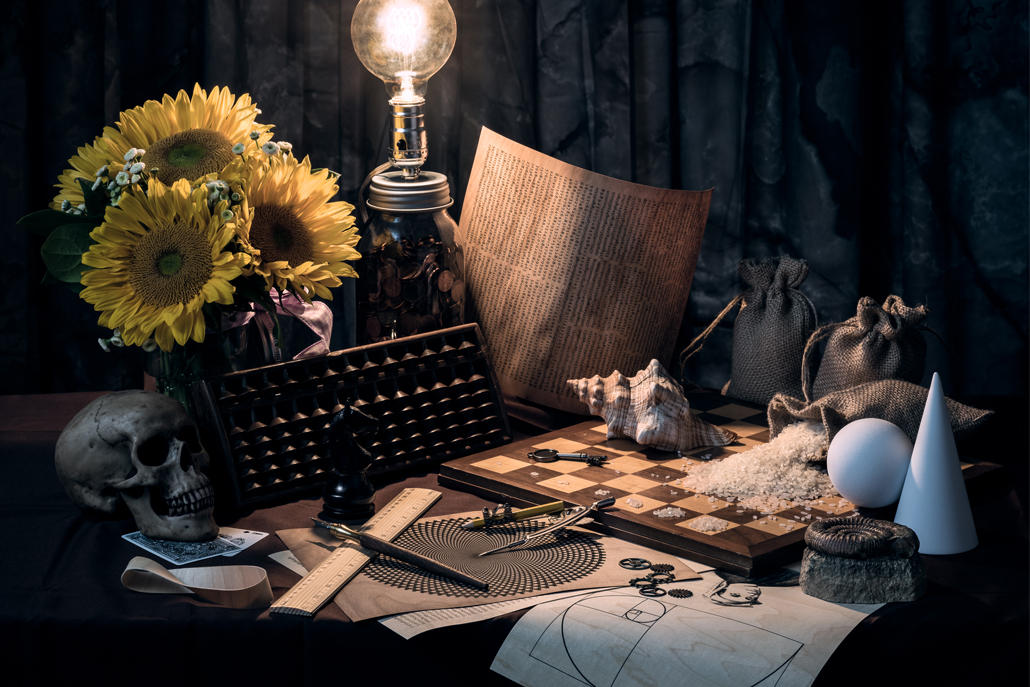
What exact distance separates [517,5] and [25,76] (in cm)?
77

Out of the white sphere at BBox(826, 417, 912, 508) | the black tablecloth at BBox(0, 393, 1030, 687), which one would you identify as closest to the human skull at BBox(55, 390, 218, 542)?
the black tablecloth at BBox(0, 393, 1030, 687)

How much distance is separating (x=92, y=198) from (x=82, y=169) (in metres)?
0.04

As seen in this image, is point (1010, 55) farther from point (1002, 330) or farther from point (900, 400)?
point (900, 400)

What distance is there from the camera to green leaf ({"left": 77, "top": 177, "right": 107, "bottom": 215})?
1.08 m

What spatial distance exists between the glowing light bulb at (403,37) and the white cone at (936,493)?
2.51 ft

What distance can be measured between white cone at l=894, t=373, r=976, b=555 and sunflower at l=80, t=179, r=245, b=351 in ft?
2.27

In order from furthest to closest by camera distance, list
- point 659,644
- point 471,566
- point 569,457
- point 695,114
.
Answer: point 695,114
point 569,457
point 471,566
point 659,644

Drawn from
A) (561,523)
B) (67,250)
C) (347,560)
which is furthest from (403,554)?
(67,250)

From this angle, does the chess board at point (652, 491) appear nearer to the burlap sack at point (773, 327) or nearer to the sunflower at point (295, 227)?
the burlap sack at point (773, 327)

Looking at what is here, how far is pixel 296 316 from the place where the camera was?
1.26m

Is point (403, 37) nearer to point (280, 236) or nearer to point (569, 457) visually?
point (280, 236)

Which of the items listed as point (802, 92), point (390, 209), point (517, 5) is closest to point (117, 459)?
point (390, 209)

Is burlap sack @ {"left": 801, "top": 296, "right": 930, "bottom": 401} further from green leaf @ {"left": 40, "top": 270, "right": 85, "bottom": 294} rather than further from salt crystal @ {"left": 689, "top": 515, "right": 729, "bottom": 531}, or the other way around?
green leaf @ {"left": 40, "top": 270, "right": 85, "bottom": 294}

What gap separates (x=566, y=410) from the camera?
4.67 ft
